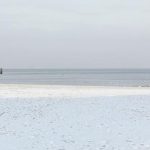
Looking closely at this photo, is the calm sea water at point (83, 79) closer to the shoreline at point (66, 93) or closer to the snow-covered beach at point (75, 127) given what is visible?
the shoreline at point (66, 93)

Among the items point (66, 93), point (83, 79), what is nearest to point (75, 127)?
point (66, 93)

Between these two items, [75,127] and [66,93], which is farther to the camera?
[66,93]

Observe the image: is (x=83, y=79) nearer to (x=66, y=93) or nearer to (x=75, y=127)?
(x=66, y=93)

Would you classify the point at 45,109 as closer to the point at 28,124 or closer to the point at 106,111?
the point at 106,111

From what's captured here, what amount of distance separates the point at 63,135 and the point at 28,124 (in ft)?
6.08

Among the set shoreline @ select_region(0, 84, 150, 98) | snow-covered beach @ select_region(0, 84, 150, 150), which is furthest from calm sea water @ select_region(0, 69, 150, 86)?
snow-covered beach @ select_region(0, 84, 150, 150)

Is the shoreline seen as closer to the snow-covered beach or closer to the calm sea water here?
the snow-covered beach

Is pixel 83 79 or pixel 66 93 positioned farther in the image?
pixel 83 79

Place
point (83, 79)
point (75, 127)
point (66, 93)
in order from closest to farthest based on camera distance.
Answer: point (75, 127) → point (66, 93) → point (83, 79)

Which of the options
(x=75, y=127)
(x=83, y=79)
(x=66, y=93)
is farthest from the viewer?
(x=83, y=79)

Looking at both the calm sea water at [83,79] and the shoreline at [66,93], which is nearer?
the shoreline at [66,93]

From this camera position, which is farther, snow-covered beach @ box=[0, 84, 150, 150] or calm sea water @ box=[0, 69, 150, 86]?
calm sea water @ box=[0, 69, 150, 86]

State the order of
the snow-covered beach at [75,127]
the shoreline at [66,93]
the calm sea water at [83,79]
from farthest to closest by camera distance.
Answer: the calm sea water at [83,79] < the shoreline at [66,93] < the snow-covered beach at [75,127]

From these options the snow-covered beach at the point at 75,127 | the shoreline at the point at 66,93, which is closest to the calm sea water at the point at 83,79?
the shoreline at the point at 66,93
